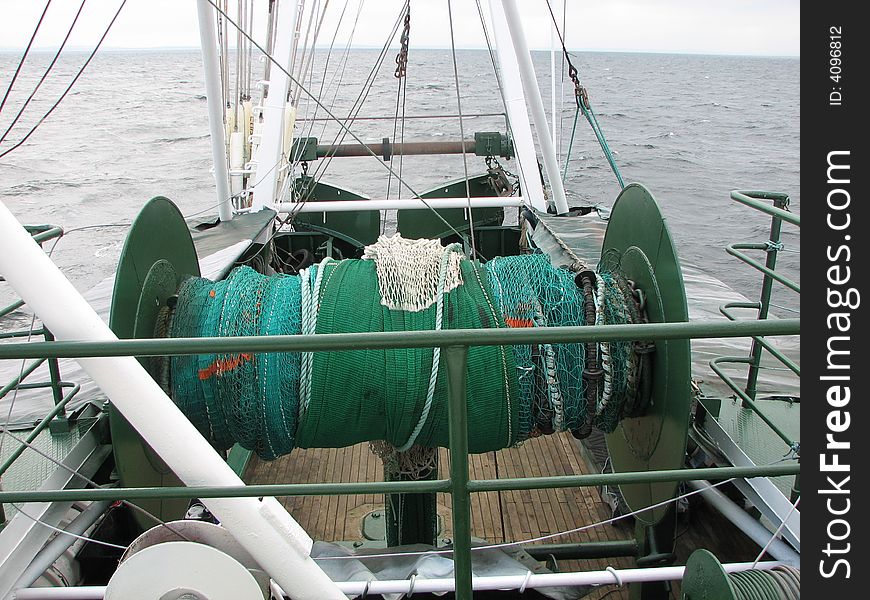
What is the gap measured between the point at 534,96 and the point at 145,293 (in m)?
3.41

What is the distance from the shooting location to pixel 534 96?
18.5ft

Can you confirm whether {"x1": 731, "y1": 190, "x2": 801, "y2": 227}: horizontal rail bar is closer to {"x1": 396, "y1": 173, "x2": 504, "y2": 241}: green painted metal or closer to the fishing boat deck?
the fishing boat deck

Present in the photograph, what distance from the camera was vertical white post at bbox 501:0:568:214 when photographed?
5.29 metres

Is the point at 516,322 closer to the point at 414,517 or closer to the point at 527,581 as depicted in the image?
the point at 527,581

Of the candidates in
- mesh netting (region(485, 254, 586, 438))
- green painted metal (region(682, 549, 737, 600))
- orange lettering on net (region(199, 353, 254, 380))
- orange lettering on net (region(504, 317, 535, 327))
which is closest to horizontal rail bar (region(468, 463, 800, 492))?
green painted metal (region(682, 549, 737, 600))

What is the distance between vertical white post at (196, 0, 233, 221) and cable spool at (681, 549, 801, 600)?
3975mm

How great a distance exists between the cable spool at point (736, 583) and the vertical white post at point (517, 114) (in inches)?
171

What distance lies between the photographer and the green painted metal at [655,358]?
294cm

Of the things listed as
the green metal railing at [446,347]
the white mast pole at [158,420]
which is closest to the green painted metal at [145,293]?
the white mast pole at [158,420]

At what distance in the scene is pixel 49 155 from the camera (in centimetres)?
3072

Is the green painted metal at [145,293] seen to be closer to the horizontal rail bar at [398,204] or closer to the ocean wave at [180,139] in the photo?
the horizontal rail bar at [398,204]

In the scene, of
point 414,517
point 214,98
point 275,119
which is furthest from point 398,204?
point 414,517
